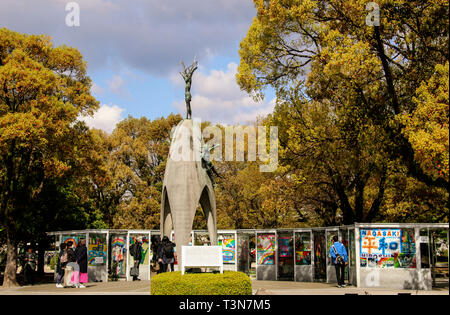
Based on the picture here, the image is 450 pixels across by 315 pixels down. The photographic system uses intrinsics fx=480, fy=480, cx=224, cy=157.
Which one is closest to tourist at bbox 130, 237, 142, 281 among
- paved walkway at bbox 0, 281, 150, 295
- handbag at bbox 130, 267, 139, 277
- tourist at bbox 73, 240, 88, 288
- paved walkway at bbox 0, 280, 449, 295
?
handbag at bbox 130, 267, 139, 277

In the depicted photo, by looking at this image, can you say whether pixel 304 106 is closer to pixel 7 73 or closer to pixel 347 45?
pixel 347 45

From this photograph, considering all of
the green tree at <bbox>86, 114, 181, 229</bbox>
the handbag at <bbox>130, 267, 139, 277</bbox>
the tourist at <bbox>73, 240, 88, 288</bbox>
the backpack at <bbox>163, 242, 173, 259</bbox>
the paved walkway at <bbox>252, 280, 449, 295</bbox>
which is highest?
the green tree at <bbox>86, 114, 181, 229</bbox>

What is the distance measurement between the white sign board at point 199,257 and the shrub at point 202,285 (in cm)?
45

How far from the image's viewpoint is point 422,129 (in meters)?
12.9

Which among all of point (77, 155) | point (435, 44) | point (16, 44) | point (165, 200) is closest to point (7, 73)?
point (16, 44)

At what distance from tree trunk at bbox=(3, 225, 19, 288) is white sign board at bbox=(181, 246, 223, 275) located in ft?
38.1

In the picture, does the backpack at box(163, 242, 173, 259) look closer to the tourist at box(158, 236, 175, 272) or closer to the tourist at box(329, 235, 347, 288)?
the tourist at box(158, 236, 175, 272)

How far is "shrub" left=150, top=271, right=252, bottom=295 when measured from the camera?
10.7 m

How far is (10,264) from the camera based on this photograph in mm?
20250

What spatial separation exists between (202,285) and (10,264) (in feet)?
42.4

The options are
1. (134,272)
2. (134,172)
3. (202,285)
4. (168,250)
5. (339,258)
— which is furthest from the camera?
(134,172)

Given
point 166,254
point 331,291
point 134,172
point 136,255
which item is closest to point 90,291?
point 166,254

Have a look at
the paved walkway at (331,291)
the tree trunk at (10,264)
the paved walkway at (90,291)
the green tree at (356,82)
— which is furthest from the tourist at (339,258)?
the tree trunk at (10,264)

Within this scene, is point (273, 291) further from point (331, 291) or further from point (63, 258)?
point (63, 258)
